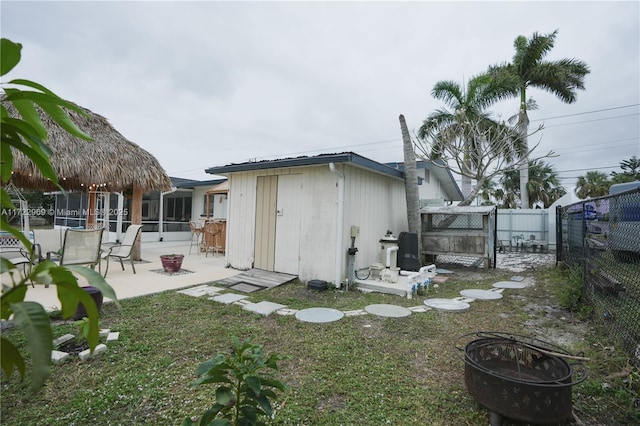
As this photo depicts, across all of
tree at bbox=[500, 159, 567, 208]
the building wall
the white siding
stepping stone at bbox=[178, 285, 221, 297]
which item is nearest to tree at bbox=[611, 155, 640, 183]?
tree at bbox=[500, 159, 567, 208]

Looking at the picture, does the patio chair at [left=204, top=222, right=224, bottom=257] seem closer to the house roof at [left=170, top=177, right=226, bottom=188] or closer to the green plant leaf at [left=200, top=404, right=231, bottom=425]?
the house roof at [left=170, top=177, right=226, bottom=188]

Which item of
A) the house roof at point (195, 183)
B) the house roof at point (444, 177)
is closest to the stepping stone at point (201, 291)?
the house roof at point (444, 177)

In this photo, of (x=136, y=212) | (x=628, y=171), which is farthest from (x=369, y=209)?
(x=628, y=171)

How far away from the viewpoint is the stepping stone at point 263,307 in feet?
14.1

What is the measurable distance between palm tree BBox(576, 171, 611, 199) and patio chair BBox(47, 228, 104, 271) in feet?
96.7

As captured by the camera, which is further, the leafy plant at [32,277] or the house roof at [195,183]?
the house roof at [195,183]

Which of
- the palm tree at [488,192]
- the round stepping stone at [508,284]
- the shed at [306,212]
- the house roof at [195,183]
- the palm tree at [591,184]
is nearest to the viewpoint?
the shed at [306,212]

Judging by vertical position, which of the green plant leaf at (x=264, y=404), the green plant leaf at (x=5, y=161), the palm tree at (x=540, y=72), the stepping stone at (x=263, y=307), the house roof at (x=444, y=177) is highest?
the palm tree at (x=540, y=72)

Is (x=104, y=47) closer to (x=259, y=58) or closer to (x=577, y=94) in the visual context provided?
(x=259, y=58)

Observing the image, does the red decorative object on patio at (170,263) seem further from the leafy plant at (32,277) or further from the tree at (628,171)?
the tree at (628,171)

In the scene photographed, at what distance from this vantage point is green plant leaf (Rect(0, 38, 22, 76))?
23.2 inches

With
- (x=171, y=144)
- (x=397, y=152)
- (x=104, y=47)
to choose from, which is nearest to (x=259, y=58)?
(x=104, y=47)

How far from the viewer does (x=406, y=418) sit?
2.14 metres

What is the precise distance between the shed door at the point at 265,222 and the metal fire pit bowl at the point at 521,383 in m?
4.55
